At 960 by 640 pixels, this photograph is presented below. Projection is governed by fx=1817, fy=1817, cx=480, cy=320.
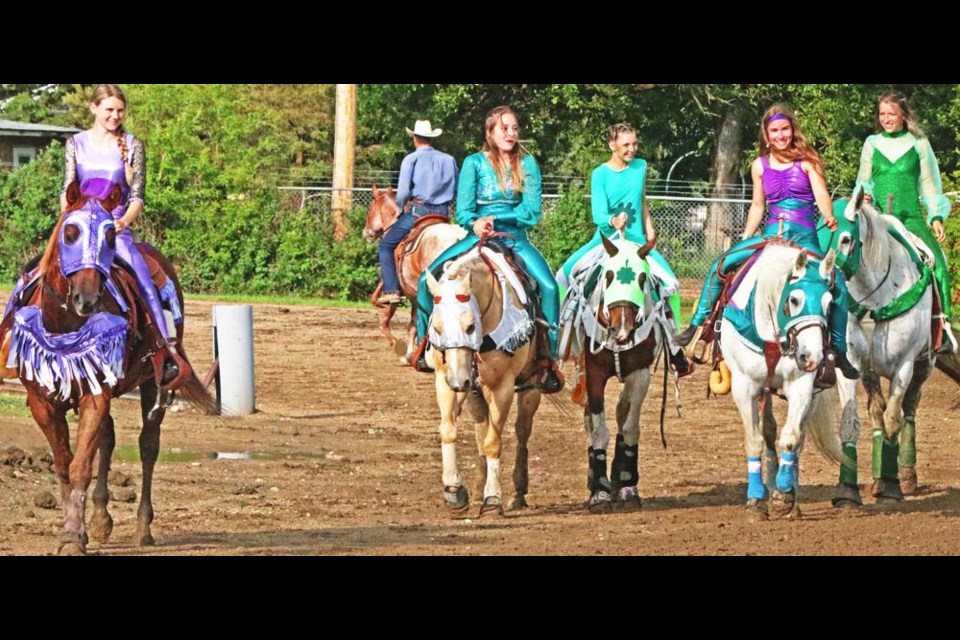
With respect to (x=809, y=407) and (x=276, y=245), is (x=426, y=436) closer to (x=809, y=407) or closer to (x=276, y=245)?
(x=809, y=407)

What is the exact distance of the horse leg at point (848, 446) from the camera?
13.2 meters

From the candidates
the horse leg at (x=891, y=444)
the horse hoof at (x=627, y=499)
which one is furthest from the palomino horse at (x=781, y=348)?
the horse leg at (x=891, y=444)

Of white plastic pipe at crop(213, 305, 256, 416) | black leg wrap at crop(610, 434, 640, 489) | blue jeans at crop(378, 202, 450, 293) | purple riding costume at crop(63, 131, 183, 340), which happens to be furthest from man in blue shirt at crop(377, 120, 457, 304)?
purple riding costume at crop(63, 131, 183, 340)

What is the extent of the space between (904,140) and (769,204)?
1753 millimetres

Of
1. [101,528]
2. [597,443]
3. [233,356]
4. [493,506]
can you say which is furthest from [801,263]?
[233,356]

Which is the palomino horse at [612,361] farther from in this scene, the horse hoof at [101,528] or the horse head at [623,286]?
the horse hoof at [101,528]

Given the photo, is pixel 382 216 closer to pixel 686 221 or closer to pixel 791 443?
pixel 791 443

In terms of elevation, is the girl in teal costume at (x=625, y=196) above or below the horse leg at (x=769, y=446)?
above

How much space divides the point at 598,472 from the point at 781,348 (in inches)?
72.7

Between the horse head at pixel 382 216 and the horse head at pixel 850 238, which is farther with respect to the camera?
the horse head at pixel 382 216

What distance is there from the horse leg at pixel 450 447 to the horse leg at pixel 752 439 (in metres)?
1.99

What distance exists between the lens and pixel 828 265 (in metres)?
12.4

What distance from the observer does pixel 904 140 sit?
14203mm

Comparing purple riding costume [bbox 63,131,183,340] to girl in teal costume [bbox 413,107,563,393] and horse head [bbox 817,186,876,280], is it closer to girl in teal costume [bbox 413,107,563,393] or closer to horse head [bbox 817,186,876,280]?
girl in teal costume [bbox 413,107,563,393]
